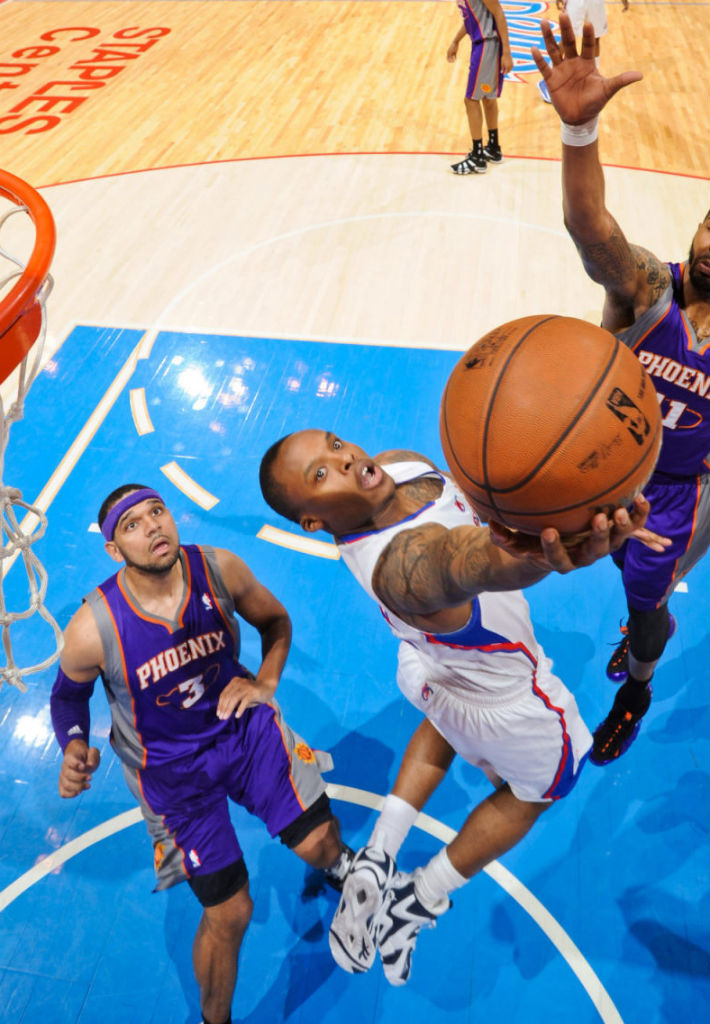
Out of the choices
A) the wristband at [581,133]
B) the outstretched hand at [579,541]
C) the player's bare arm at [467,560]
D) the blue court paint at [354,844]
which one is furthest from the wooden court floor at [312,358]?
the wristband at [581,133]

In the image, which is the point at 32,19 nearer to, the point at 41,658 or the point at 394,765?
the point at 41,658

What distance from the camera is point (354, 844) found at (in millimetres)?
3936

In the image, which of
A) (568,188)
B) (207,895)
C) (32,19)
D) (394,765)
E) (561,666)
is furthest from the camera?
(32,19)

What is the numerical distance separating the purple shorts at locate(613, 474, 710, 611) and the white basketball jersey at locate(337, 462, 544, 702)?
111 centimetres

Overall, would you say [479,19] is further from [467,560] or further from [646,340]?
[467,560]

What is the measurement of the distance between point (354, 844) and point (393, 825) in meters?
0.84

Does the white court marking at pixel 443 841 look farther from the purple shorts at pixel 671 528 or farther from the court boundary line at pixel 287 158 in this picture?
the court boundary line at pixel 287 158

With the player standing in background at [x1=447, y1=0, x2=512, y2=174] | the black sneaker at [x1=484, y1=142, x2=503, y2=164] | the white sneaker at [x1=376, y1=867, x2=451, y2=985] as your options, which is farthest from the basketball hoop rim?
the black sneaker at [x1=484, y1=142, x2=503, y2=164]

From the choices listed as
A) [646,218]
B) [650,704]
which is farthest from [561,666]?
[646,218]

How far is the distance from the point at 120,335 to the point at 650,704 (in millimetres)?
5136

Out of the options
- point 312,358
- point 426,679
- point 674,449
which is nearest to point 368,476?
point 426,679

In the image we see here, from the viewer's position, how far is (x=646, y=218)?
8312 millimetres

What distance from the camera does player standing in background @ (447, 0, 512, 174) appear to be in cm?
827

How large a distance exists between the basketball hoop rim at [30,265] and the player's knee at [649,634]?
9.81 ft
